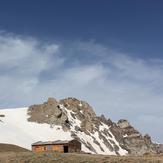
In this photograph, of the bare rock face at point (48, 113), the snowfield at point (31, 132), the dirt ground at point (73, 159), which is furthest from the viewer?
the bare rock face at point (48, 113)

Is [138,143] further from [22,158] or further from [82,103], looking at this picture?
[22,158]

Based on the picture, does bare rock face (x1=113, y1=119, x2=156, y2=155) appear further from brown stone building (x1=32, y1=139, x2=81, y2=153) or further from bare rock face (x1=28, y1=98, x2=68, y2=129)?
brown stone building (x1=32, y1=139, x2=81, y2=153)

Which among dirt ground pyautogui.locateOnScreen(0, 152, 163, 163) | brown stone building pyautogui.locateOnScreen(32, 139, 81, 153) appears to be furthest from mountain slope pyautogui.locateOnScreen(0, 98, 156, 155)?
dirt ground pyautogui.locateOnScreen(0, 152, 163, 163)

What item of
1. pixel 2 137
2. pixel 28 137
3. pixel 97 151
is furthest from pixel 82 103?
pixel 2 137

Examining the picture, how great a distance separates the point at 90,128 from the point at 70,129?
54.8 ft

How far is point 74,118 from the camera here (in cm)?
17425

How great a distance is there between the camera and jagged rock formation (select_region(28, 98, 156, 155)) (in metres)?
157

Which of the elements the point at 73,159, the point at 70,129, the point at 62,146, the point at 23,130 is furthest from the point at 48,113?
the point at 73,159

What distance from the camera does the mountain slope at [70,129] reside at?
141 m

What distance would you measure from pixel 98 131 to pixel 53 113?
2569cm

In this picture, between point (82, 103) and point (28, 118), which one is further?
point (82, 103)

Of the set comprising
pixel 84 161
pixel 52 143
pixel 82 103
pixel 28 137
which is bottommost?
pixel 84 161

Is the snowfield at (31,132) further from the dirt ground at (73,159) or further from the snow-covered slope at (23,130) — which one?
the dirt ground at (73,159)

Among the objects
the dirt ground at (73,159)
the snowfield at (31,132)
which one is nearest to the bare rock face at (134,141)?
the snowfield at (31,132)
